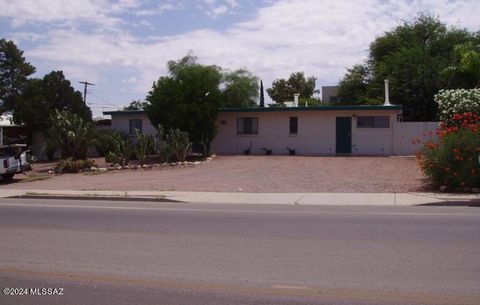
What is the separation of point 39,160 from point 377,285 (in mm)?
34988

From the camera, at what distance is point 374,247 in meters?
9.02

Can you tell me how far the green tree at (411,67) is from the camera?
3978cm

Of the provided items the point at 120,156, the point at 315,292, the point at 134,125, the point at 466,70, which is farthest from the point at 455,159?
the point at 134,125

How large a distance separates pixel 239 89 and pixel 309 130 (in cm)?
1323

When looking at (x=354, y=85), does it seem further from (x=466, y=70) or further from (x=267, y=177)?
(x=267, y=177)

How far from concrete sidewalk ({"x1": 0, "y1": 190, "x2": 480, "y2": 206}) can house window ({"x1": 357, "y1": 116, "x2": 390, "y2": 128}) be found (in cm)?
1498

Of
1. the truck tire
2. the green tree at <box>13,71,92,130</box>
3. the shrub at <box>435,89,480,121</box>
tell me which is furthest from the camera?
the green tree at <box>13,71,92,130</box>

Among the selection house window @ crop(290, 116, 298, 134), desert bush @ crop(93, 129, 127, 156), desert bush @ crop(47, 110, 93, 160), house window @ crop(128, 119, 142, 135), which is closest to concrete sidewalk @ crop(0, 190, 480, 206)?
desert bush @ crop(47, 110, 93, 160)

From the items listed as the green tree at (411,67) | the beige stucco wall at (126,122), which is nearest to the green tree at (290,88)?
the green tree at (411,67)

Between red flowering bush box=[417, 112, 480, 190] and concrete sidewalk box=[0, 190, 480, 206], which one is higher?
red flowering bush box=[417, 112, 480, 190]

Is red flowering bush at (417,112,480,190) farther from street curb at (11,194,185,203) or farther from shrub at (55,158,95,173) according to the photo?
shrub at (55,158,95,173)

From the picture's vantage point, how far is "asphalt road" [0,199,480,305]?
21.4ft

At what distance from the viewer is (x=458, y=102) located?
26734mm

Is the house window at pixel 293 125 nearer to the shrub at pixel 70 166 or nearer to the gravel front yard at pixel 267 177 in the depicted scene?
the gravel front yard at pixel 267 177
